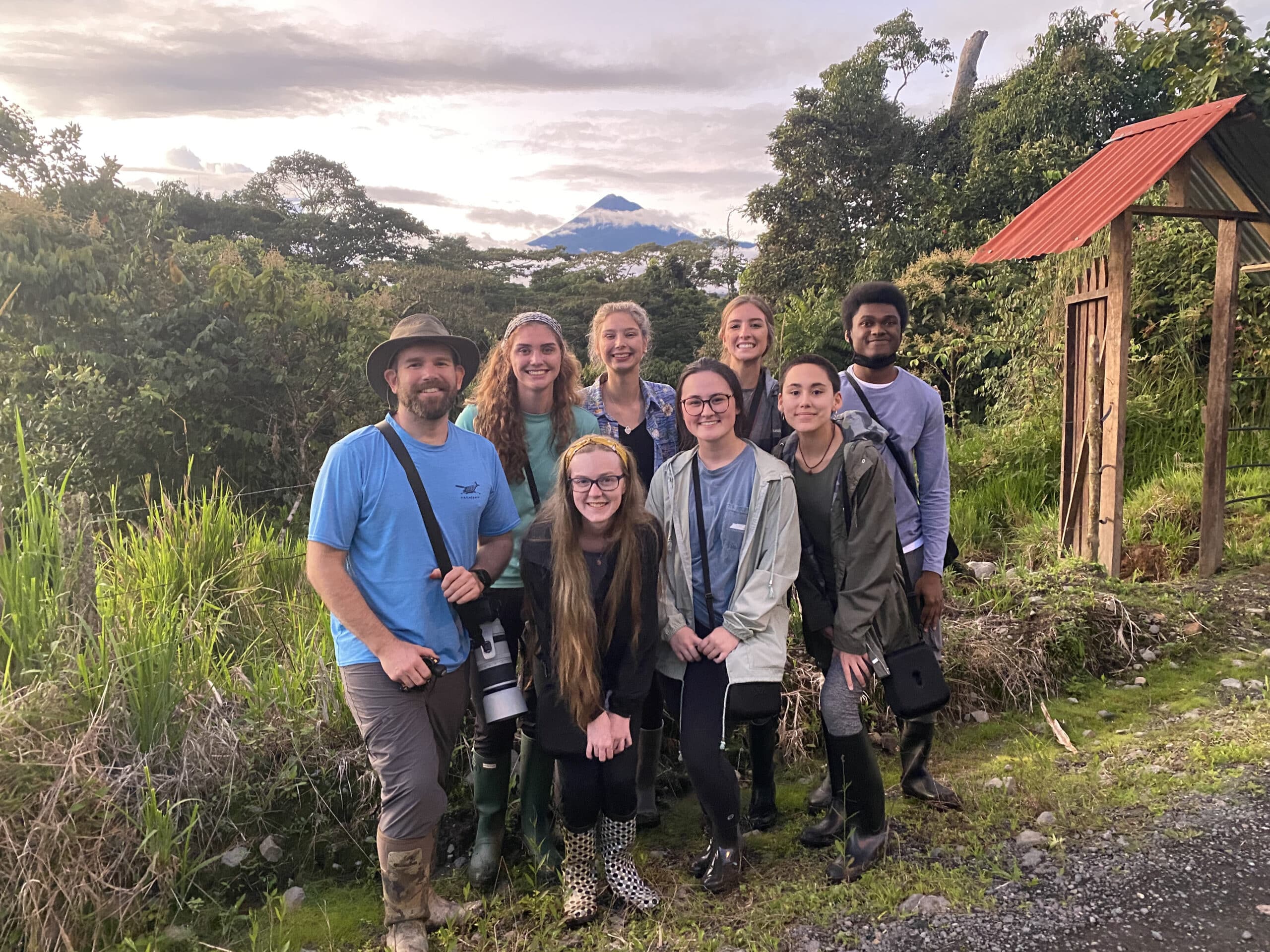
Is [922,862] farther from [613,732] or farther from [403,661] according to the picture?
[403,661]

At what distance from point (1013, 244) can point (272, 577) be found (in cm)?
494

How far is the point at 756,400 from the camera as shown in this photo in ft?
11.9

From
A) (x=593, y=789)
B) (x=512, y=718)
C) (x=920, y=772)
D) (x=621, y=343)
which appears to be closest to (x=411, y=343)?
(x=621, y=343)

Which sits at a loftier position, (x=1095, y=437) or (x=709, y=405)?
(x=709, y=405)

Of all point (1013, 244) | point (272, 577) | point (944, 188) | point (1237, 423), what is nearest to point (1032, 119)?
point (944, 188)

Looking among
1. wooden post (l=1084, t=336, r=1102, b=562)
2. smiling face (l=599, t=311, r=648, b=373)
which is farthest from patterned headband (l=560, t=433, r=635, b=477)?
wooden post (l=1084, t=336, r=1102, b=562)

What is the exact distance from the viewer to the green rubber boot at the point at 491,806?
3080 millimetres

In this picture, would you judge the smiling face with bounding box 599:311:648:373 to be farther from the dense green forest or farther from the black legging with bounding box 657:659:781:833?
the dense green forest

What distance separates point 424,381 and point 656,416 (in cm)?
109

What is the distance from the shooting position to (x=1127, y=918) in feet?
8.34

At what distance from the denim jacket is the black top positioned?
16mm

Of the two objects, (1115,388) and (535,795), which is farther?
(1115,388)

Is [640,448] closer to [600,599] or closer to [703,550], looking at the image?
[703,550]

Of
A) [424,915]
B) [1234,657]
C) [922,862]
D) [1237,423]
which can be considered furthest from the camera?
[1237,423]
